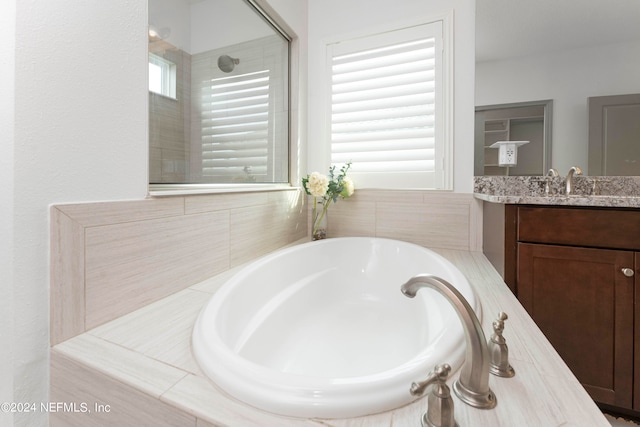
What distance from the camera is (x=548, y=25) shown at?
159cm

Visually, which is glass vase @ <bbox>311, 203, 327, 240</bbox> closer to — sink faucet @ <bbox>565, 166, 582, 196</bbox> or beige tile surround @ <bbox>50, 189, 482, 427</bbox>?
beige tile surround @ <bbox>50, 189, 482, 427</bbox>

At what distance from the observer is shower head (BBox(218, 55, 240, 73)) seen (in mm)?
1479

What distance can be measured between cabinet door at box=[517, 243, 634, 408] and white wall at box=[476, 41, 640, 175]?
2.25 ft

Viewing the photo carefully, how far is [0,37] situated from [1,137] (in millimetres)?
213

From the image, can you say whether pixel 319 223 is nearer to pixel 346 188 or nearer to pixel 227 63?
pixel 346 188

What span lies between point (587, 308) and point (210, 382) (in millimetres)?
1324

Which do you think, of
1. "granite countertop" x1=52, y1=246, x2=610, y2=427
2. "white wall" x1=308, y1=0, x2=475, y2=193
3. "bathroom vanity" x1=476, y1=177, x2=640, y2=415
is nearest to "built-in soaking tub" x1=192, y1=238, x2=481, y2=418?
"granite countertop" x1=52, y1=246, x2=610, y2=427

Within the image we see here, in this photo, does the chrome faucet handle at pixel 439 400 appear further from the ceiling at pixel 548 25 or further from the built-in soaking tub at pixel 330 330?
the ceiling at pixel 548 25

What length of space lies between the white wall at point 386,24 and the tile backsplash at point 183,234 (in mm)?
282

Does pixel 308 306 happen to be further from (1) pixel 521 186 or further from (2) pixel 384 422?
(1) pixel 521 186

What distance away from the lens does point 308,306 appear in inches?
57.3

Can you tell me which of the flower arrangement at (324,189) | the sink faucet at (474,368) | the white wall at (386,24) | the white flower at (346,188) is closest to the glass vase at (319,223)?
the flower arrangement at (324,189)

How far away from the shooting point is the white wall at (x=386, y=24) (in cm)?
174

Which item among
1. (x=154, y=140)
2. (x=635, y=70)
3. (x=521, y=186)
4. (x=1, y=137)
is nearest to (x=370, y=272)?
(x=521, y=186)
